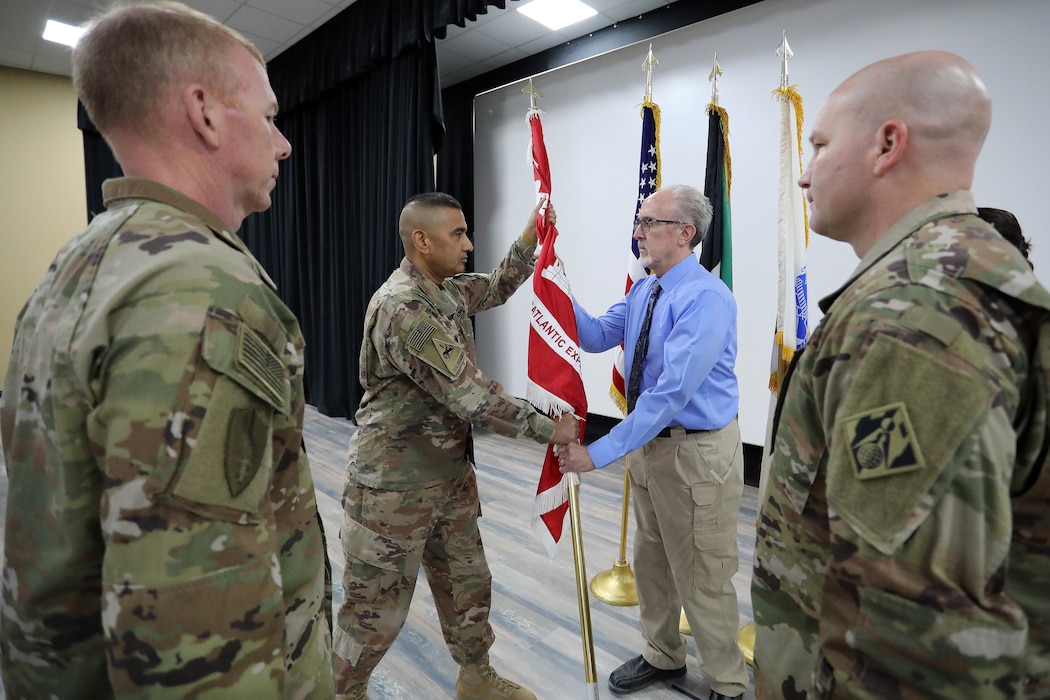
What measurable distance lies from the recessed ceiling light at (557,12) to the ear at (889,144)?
12.7 feet

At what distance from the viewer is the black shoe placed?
6.10ft

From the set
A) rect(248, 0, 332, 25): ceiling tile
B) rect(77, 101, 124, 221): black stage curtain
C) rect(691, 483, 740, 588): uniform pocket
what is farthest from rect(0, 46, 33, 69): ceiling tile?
rect(691, 483, 740, 588): uniform pocket

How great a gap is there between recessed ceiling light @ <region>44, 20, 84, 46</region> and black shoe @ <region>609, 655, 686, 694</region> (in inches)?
249

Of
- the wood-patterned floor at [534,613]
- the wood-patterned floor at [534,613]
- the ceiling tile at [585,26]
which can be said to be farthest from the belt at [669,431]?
the ceiling tile at [585,26]

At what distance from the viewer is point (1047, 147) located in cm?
279

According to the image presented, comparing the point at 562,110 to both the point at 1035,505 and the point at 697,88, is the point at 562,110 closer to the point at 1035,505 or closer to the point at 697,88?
the point at 697,88

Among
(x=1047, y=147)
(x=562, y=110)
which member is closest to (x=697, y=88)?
(x=562, y=110)

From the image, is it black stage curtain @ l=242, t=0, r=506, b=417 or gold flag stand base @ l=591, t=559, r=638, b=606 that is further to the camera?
black stage curtain @ l=242, t=0, r=506, b=417

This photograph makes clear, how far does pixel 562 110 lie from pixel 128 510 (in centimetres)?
477

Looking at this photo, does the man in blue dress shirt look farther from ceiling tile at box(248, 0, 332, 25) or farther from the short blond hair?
ceiling tile at box(248, 0, 332, 25)

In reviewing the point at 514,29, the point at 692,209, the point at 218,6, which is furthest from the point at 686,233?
the point at 218,6

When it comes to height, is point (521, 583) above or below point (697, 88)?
below

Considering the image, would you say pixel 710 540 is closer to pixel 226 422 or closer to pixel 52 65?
pixel 226 422

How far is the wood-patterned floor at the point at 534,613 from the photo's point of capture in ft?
6.26
